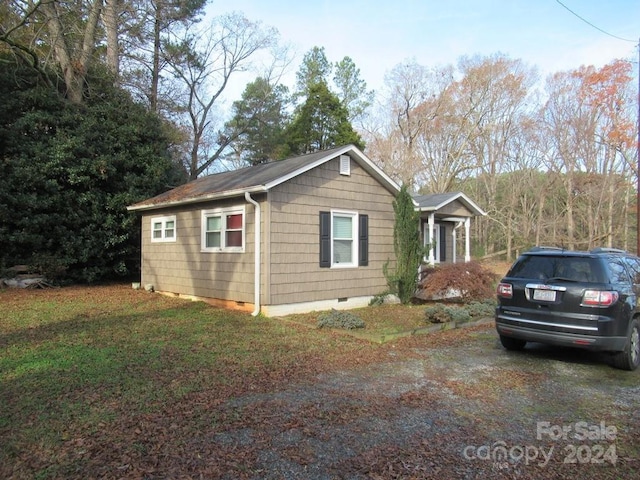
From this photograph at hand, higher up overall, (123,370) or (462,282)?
(462,282)

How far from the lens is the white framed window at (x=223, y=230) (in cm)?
1020

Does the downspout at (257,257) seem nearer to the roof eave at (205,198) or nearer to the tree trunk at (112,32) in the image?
the roof eave at (205,198)

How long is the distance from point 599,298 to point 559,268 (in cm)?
65

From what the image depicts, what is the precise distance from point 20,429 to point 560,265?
6487 millimetres

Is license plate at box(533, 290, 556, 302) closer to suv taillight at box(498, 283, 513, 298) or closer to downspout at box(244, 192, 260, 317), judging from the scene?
suv taillight at box(498, 283, 513, 298)

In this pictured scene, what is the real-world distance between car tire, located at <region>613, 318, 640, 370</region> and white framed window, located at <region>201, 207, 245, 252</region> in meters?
7.29

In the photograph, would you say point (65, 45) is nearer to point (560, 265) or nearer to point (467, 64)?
point (560, 265)

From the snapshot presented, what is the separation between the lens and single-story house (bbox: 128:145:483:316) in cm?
948

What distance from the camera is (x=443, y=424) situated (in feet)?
12.8

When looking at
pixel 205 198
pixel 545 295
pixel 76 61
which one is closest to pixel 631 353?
pixel 545 295

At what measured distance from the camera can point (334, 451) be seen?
11.1 ft

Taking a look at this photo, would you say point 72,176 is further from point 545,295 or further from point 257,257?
point 545,295

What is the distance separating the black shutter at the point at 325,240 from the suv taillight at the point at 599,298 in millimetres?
5907

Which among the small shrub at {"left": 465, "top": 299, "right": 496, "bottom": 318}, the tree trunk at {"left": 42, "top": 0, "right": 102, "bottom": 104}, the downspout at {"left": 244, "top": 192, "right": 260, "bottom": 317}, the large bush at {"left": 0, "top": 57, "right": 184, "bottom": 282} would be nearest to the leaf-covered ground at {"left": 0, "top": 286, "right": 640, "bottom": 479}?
the downspout at {"left": 244, "top": 192, "right": 260, "bottom": 317}
